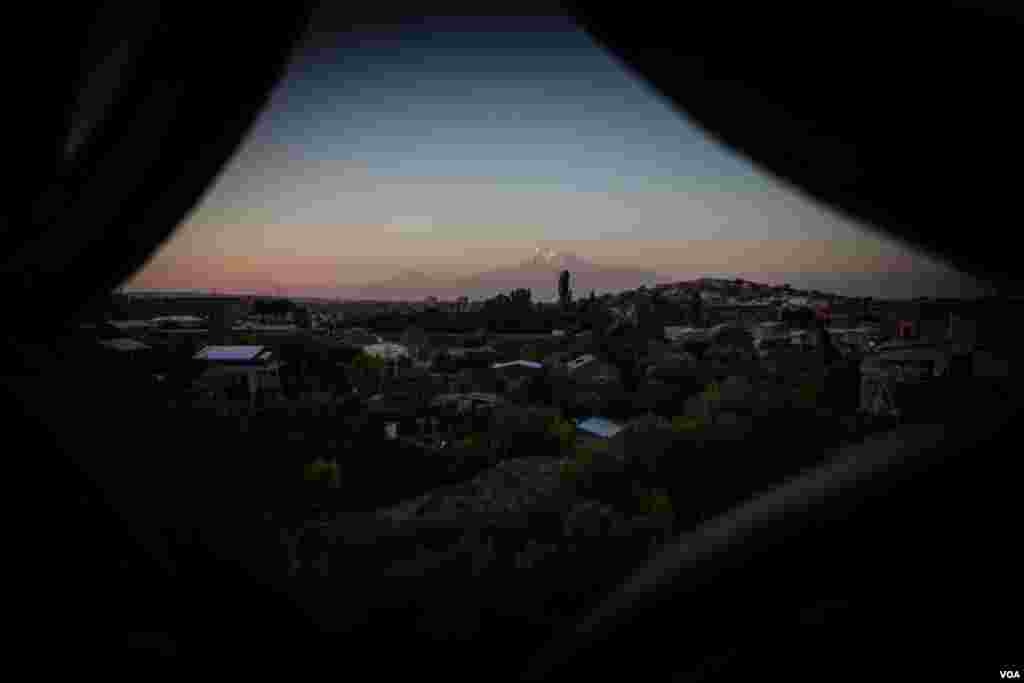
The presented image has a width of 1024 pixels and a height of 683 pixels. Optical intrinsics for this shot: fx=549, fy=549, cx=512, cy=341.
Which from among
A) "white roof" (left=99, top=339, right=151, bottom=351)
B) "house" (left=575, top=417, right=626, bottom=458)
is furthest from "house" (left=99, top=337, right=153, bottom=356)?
"house" (left=575, top=417, right=626, bottom=458)

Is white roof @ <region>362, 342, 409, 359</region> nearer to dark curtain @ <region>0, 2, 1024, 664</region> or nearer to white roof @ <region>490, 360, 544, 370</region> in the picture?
white roof @ <region>490, 360, 544, 370</region>

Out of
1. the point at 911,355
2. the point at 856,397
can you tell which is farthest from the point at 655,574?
the point at 856,397

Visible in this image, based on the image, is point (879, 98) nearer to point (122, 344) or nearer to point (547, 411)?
point (122, 344)

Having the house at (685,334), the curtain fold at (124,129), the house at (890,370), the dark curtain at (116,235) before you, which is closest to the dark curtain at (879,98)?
the dark curtain at (116,235)

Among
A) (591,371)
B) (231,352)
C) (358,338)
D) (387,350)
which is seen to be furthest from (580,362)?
(231,352)

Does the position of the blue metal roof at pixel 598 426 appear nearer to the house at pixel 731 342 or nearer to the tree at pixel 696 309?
the house at pixel 731 342
